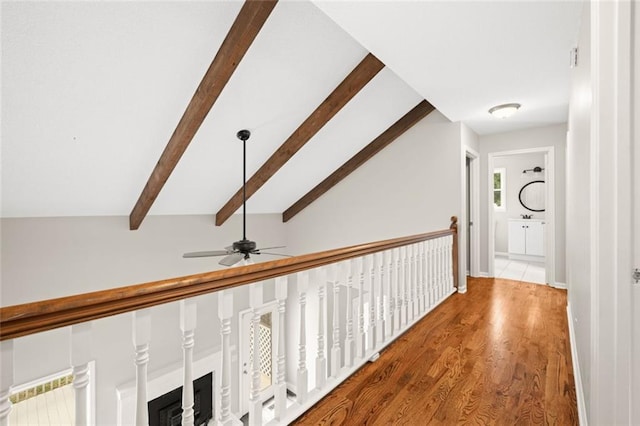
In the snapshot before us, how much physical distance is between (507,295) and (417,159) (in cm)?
205

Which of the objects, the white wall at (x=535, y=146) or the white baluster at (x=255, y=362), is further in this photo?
the white wall at (x=535, y=146)

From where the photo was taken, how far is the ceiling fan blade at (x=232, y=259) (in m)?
2.82

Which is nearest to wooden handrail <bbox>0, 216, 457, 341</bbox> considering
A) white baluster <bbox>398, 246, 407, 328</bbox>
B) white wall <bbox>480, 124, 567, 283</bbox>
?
white baluster <bbox>398, 246, 407, 328</bbox>

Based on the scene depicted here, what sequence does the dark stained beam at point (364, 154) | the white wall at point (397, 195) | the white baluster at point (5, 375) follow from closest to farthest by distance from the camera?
the white baluster at point (5, 375) → the white wall at point (397, 195) → the dark stained beam at point (364, 154)

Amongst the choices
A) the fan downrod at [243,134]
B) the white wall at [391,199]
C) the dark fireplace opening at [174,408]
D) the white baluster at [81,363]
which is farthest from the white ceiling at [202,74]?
the dark fireplace opening at [174,408]

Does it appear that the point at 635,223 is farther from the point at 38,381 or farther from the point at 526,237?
the point at 526,237

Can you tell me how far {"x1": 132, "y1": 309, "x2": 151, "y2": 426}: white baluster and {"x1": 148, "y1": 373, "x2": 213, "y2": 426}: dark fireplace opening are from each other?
3.12 meters

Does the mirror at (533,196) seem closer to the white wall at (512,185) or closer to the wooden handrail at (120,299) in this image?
the white wall at (512,185)

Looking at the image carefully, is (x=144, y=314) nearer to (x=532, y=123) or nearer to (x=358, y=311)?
(x=358, y=311)

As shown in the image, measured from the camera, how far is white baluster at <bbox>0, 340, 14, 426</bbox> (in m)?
0.74

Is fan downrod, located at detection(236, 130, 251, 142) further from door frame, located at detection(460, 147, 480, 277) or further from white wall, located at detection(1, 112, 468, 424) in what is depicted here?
door frame, located at detection(460, 147, 480, 277)

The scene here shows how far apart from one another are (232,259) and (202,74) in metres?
1.62

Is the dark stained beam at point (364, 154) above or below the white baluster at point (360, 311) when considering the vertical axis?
above

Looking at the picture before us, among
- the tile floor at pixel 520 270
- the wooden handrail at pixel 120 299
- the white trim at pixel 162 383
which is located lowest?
the white trim at pixel 162 383
